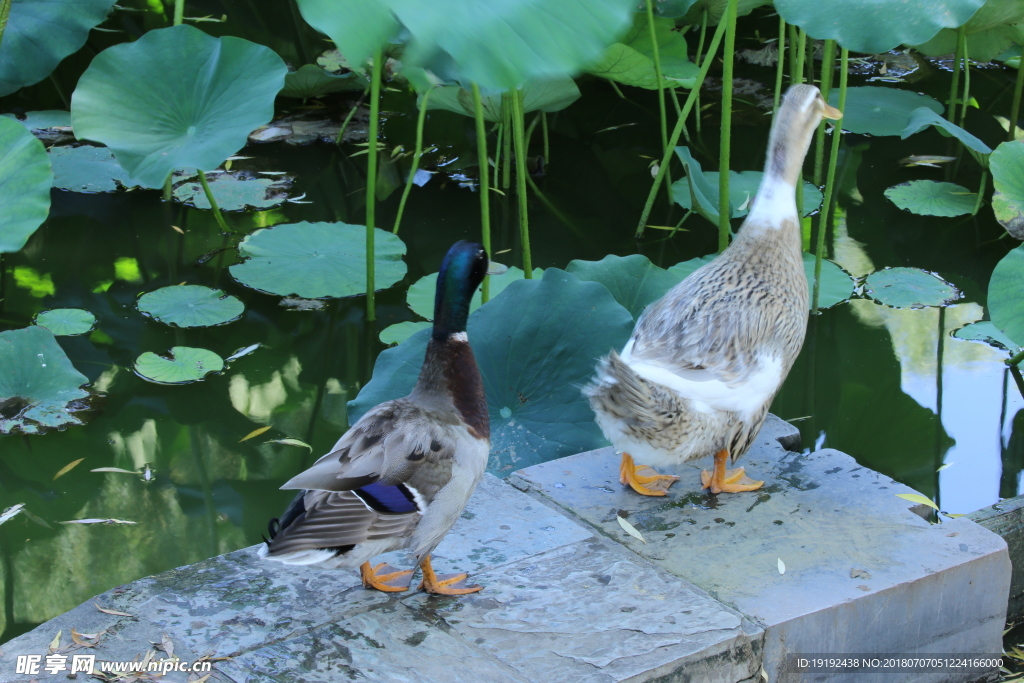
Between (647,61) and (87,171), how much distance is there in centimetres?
332

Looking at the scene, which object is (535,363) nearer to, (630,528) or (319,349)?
(630,528)

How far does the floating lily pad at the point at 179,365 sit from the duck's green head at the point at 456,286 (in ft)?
5.76

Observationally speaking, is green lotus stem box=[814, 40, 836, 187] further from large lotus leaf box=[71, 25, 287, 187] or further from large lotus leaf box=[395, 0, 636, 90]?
large lotus leaf box=[395, 0, 636, 90]

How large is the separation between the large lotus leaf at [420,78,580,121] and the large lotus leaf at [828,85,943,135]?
1827 millimetres

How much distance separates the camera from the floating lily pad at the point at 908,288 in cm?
458

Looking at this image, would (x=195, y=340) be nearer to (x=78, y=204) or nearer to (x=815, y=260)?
(x=78, y=204)

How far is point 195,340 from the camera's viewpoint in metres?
4.28

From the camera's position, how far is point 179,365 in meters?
3.94

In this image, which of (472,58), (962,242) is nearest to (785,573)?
(472,58)

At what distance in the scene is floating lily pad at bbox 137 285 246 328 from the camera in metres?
4.28

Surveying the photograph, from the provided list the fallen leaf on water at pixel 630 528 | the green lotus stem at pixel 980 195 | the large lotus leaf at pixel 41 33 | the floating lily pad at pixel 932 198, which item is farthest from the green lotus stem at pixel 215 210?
the green lotus stem at pixel 980 195

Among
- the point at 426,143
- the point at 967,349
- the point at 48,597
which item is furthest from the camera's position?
the point at 426,143

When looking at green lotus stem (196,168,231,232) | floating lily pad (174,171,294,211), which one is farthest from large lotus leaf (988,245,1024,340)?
floating lily pad (174,171,294,211)

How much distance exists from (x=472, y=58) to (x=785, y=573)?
1.86 meters
